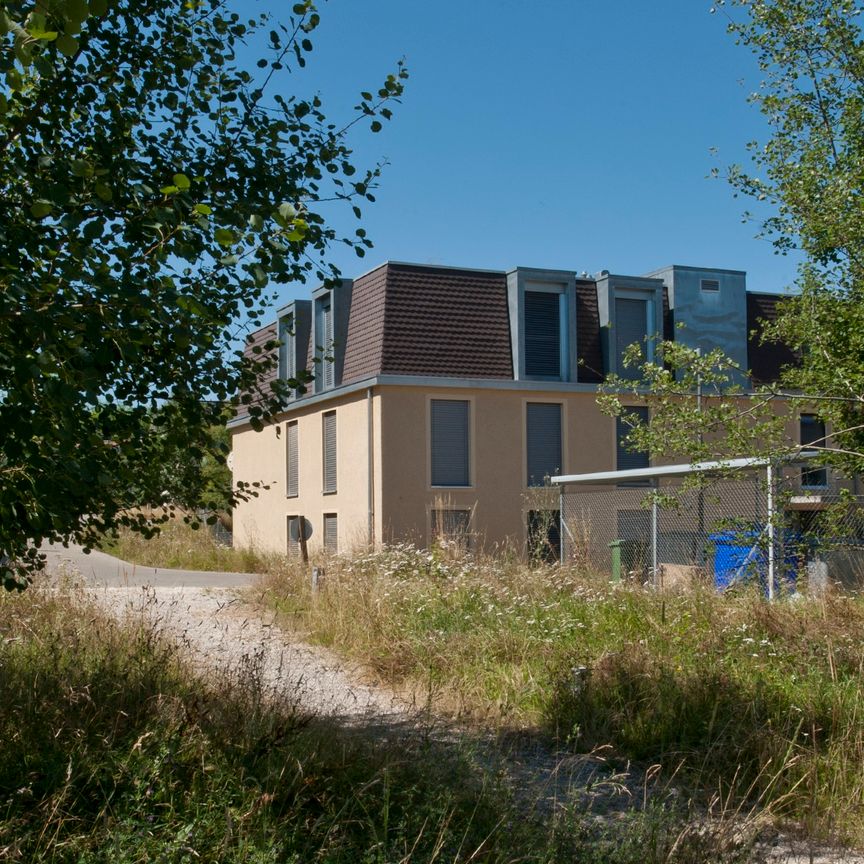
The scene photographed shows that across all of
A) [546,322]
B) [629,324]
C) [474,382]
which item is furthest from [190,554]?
[629,324]

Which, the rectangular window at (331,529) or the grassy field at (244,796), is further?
the rectangular window at (331,529)

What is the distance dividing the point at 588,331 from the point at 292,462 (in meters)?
8.92

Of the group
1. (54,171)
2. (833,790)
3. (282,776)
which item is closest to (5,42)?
(54,171)

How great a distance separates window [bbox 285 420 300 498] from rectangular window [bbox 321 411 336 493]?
2016 mm

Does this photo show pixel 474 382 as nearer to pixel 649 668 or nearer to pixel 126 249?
pixel 649 668

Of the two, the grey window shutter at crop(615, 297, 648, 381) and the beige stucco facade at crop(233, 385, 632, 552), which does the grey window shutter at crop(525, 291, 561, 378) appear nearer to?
the beige stucco facade at crop(233, 385, 632, 552)

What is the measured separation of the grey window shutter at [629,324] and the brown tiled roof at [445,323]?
2.87 metres

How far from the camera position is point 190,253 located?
4000mm

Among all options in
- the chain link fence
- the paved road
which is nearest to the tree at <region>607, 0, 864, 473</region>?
the chain link fence

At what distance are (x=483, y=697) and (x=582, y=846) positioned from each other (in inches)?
135

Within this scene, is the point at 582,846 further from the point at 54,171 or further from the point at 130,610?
the point at 130,610

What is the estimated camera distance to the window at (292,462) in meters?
28.3

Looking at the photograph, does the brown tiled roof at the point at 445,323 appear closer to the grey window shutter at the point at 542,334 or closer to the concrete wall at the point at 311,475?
the grey window shutter at the point at 542,334

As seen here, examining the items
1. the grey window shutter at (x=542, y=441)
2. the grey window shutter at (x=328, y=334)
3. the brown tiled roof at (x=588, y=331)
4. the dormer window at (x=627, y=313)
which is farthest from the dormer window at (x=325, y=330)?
the dormer window at (x=627, y=313)
